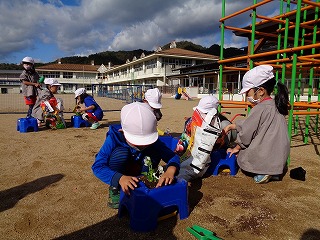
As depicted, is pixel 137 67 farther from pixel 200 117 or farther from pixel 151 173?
pixel 151 173

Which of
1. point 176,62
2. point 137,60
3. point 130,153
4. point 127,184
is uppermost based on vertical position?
point 137,60

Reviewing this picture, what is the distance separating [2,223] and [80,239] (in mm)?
662

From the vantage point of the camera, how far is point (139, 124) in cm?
166

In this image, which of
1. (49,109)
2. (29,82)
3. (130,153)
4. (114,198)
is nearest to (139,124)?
(130,153)

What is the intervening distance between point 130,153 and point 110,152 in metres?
0.16

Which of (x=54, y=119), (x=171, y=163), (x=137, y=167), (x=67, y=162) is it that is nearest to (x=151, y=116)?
(x=171, y=163)

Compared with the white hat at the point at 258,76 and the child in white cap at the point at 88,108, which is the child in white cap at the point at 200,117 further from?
the child in white cap at the point at 88,108

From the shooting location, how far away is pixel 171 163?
6.27ft

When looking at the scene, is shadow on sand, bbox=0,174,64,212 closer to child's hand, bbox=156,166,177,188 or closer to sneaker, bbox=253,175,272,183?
child's hand, bbox=156,166,177,188

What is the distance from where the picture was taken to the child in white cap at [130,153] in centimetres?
167

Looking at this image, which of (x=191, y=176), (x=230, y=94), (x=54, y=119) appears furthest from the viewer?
(x=230, y=94)

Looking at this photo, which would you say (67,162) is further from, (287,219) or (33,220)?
(287,219)

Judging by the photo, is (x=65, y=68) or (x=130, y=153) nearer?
(x=130, y=153)

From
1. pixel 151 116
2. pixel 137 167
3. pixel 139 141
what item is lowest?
pixel 137 167
